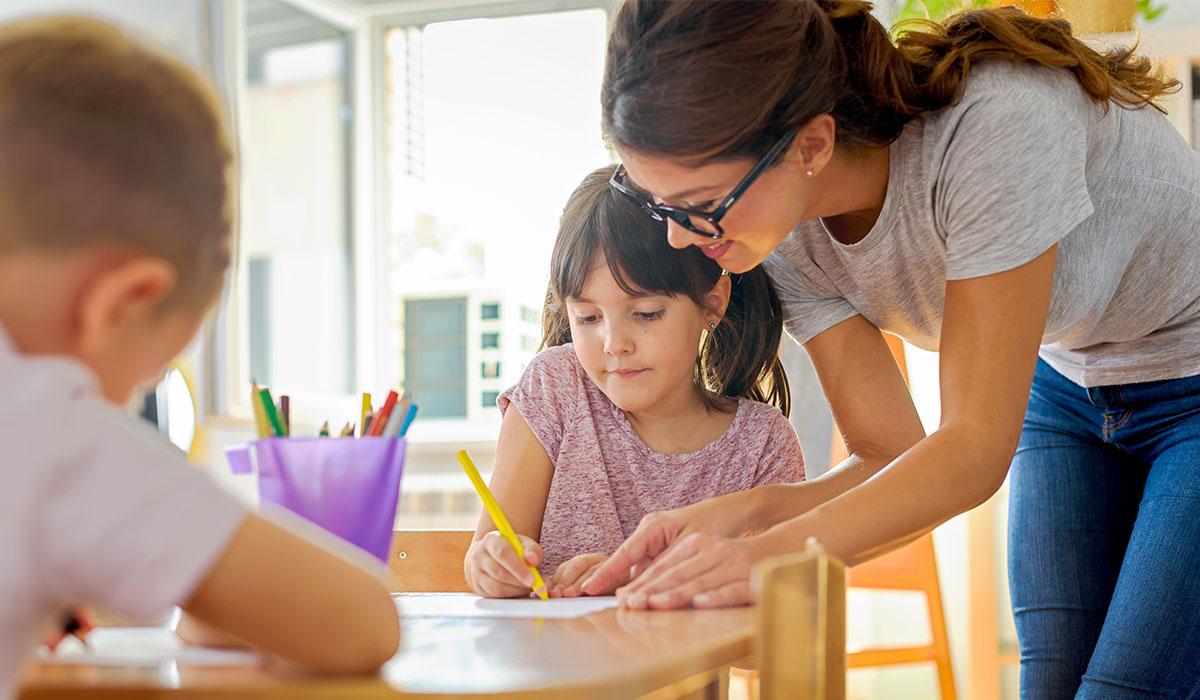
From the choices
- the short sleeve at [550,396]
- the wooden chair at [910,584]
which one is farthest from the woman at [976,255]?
the wooden chair at [910,584]

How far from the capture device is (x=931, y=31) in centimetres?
130

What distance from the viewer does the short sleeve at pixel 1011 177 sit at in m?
1.12

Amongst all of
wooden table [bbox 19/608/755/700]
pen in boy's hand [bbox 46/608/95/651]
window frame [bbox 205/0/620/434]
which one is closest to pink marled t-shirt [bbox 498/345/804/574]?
wooden table [bbox 19/608/755/700]

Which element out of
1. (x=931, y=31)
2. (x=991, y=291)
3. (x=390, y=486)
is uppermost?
(x=931, y=31)

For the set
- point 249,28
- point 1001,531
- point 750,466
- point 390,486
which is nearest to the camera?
point 390,486

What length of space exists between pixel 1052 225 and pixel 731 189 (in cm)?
30

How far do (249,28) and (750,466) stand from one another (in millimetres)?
2920

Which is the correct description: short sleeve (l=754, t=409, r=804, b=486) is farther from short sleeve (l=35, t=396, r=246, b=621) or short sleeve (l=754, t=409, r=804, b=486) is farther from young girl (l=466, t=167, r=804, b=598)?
short sleeve (l=35, t=396, r=246, b=621)

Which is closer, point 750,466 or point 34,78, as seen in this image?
point 34,78

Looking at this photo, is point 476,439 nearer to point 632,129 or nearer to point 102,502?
point 632,129

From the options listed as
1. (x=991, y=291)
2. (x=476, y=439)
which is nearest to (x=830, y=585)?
(x=991, y=291)

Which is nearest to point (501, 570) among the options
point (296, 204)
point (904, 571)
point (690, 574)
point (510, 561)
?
point (510, 561)

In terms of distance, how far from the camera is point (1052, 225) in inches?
44.4

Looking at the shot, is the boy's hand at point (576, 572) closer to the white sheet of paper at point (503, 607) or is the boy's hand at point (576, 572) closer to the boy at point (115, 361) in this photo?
the white sheet of paper at point (503, 607)
